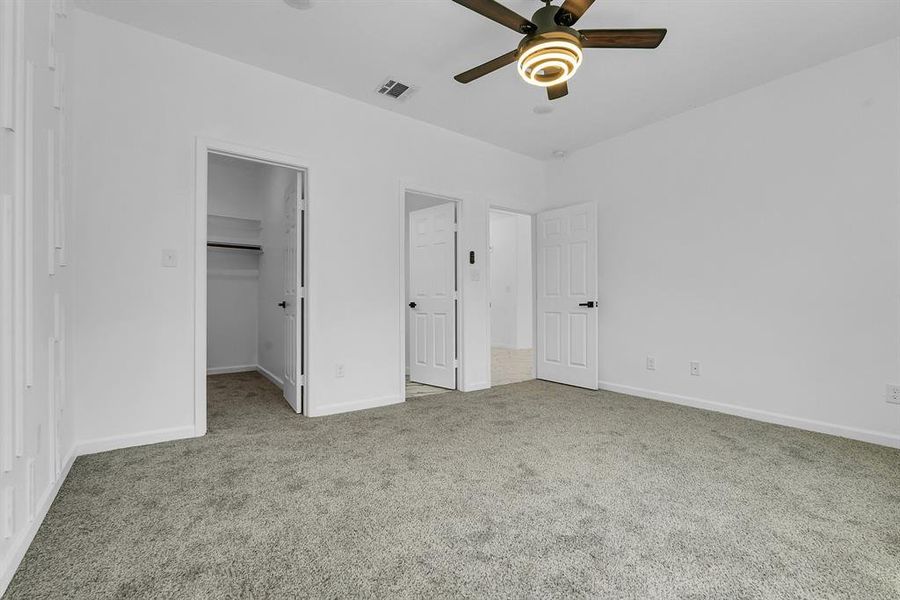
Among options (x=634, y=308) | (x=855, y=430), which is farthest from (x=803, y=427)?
(x=634, y=308)

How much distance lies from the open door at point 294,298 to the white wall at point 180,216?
0.16 m

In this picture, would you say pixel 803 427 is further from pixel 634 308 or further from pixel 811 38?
pixel 811 38

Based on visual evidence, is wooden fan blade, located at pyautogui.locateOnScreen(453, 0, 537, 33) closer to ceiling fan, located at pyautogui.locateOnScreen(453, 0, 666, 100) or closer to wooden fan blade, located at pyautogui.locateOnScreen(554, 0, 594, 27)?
ceiling fan, located at pyautogui.locateOnScreen(453, 0, 666, 100)

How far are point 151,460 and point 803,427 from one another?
4.43 m

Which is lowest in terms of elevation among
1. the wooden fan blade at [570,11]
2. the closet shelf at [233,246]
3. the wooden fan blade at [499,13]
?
the closet shelf at [233,246]

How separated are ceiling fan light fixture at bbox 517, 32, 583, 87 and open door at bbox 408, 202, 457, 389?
7.50ft

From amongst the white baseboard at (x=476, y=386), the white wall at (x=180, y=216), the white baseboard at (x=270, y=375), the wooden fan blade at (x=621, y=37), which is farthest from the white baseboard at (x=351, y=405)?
the wooden fan blade at (x=621, y=37)

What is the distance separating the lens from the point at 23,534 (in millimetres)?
1514

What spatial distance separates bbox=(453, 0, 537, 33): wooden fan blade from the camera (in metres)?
1.94

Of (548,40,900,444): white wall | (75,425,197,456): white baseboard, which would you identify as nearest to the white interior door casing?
(75,425,197,456): white baseboard

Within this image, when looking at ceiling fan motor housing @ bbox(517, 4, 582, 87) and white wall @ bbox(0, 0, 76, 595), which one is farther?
ceiling fan motor housing @ bbox(517, 4, 582, 87)

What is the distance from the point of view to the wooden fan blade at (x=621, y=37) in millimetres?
2123

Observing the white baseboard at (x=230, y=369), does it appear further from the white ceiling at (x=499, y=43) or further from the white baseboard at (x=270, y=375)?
the white ceiling at (x=499, y=43)

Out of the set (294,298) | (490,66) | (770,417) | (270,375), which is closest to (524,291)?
(270,375)
